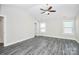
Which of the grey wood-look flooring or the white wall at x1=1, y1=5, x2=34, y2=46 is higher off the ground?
the white wall at x1=1, y1=5, x2=34, y2=46

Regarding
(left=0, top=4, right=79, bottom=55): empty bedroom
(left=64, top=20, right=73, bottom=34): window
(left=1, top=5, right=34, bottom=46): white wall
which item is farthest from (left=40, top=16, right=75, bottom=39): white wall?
(left=1, top=5, right=34, bottom=46): white wall

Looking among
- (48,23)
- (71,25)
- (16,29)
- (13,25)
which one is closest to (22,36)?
(16,29)

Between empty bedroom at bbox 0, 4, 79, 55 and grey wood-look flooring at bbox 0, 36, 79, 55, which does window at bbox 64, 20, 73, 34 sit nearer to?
empty bedroom at bbox 0, 4, 79, 55

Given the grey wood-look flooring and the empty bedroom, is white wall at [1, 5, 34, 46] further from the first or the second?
the grey wood-look flooring

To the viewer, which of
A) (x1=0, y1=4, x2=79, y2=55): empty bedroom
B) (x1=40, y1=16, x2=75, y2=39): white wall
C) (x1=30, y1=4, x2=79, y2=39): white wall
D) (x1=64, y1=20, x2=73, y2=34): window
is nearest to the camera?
(x1=0, y1=4, x2=79, y2=55): empty bedroom

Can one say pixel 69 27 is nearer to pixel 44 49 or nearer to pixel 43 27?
pixel 43 27

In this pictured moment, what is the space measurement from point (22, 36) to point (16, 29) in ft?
2.98

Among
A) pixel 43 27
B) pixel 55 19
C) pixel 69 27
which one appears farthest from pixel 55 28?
pixel 69 27

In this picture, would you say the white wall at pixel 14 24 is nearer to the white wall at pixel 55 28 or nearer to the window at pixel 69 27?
the white wall at pixel 55 28

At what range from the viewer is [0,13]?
472 centimetres

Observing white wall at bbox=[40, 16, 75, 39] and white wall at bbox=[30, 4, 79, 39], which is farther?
white wall at bbox=[40, 16, 75, 39]

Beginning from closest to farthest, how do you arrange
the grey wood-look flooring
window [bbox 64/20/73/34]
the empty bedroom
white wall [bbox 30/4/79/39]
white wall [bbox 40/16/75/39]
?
the grey wood-look flooring
the empty bedroom
window [bbox 64/20/73/34]
white wall [bbox 30/4/79/39]
white wall [bbox 40/16/75/39]
